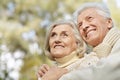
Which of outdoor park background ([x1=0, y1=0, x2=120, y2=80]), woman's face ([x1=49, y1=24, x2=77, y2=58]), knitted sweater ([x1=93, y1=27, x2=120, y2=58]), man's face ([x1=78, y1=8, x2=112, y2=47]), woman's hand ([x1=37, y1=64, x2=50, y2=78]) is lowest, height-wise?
knitted sweater ([x1=93, y1=27, x2=120, y2=58])

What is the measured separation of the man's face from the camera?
2928mm

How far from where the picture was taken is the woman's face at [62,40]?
136 inches

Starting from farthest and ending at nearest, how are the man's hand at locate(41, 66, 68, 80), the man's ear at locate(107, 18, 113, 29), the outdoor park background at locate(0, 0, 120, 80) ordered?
the outdoor park background at locate(0, 0, 120, 80), the man's ear at locate(107, 18, 113, 29), the man's hand at locate(41, 66, 68, 80)

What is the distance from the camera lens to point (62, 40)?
11.5 feet

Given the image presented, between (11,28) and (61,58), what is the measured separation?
14900 millimetres

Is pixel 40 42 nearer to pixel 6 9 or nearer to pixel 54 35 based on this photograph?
pixel 6 9

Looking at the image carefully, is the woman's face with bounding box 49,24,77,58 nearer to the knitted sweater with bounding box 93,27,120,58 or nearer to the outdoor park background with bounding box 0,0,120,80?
the knitted sweater with bounding box 93,27,120,58

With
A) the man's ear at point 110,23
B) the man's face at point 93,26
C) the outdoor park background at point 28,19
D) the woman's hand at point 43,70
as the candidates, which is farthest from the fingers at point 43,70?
the outdoor park background at point 28,19

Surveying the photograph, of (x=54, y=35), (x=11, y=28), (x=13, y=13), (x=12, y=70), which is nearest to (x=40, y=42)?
(x=11, y=28)

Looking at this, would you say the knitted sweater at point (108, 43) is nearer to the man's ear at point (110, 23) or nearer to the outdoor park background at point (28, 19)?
the man's ear at point (110, 23)

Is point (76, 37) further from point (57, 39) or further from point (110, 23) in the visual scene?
point (110, 23)

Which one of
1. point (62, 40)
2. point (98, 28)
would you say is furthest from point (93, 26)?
point (62, 40)

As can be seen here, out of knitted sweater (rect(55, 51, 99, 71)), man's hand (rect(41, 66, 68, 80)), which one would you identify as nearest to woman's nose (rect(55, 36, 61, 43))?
knitted sweater (rect(55, 51, 99, 71))

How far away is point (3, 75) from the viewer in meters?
6.48
